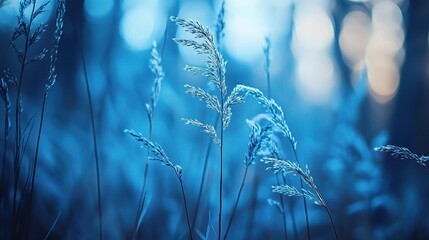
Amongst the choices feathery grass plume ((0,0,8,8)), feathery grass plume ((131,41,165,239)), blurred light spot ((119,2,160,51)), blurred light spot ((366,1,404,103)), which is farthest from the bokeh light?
blurred light spot ((366,1,404,103))

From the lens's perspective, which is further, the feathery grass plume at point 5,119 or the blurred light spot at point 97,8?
the blurred light spot at point 97,8

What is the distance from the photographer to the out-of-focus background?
97cm

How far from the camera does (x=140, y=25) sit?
3.55 ft

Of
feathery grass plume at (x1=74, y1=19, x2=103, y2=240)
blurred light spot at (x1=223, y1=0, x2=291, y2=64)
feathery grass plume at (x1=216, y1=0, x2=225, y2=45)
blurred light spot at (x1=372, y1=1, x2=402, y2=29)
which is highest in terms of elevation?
blurred light spot at (x1=372, y1=1, x2=402, y2=29)

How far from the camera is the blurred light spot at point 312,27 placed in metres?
1.27

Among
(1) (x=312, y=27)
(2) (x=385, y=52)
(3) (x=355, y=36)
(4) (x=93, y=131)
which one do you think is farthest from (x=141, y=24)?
Answer: (2) (x=385, y=52)

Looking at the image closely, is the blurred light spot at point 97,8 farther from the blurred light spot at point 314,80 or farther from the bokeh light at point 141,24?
the blurred light spot at point 314,80

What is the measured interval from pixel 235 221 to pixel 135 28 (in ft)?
2.51

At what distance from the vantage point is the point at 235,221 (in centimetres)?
108

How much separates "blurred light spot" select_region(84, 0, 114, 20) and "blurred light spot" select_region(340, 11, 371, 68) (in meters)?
0.97

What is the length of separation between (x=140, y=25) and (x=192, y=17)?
7.5 inches

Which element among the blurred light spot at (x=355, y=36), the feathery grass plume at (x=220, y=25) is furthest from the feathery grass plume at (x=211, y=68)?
the blurred light spot at (x=355, y=36)

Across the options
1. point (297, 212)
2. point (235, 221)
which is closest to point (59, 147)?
point (235, 221)

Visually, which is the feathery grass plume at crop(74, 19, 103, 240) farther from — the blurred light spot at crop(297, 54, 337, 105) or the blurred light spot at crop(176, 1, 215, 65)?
the blurred light spot at crop(297, 54, 337, 105)
